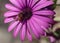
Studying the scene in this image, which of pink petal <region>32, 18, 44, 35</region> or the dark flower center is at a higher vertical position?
the dark flower center

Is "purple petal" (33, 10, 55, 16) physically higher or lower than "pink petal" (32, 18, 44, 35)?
higher

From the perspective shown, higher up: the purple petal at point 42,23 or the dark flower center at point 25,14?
the dark flower center at point 25,14

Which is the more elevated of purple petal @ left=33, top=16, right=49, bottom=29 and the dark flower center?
the dark flower center

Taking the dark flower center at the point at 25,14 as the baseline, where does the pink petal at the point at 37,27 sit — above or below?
below

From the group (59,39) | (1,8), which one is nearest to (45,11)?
(59,39)

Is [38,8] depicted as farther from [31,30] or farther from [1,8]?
[1,8]
